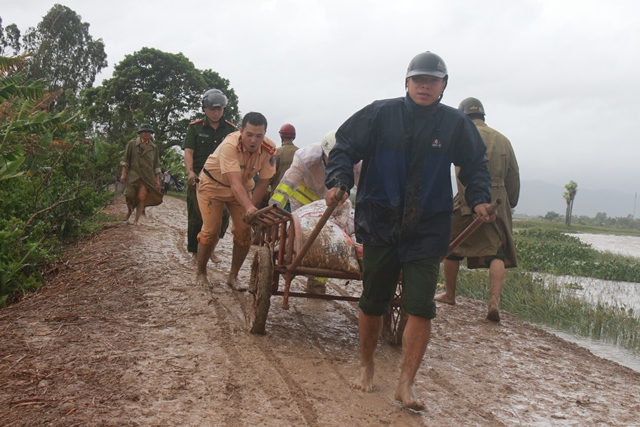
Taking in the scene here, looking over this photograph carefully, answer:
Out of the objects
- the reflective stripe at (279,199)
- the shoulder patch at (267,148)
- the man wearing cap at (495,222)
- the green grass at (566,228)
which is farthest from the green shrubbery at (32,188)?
the green grass at (566,228)

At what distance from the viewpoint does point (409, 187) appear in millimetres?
3641

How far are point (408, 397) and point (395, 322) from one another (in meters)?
1.46

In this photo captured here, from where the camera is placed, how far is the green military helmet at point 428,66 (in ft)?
11.9

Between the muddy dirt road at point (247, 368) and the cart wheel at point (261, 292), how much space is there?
14 centimetres

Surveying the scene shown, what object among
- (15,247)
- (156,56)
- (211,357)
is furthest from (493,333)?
(156,56)

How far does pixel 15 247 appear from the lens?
705 cm

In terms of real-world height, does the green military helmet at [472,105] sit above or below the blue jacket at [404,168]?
above

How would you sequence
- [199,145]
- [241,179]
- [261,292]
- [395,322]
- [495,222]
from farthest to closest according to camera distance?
1. [199,145]
2. [495,222]
3. [241,179]
4. [395,322]
5. [261,292]

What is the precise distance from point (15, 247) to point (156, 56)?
26587 mm

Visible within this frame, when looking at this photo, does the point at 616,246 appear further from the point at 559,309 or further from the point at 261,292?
the point at 261,292

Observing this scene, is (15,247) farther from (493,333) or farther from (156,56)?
(156,56)

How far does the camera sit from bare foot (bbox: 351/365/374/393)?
391 centimetres

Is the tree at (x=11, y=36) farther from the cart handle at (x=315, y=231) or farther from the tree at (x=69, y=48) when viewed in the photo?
the cart handle at (x=315, y=231)

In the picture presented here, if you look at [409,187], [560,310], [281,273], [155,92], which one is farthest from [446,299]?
[155,92]
